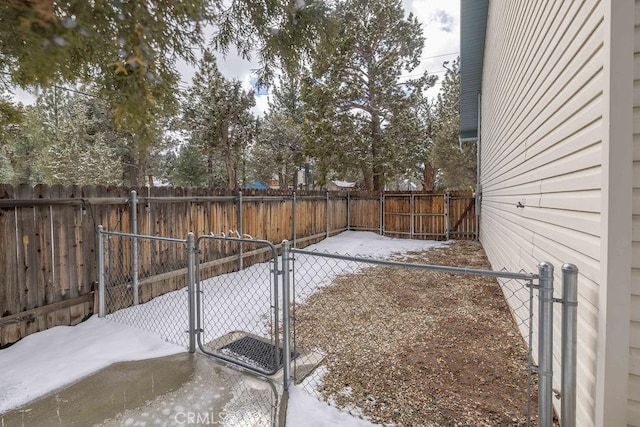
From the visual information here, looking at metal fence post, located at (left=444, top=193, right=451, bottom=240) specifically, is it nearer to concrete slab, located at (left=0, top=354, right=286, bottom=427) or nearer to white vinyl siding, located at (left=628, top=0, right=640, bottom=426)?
concrete slab, located at (left=0, top=354, right=286, bottom=427)

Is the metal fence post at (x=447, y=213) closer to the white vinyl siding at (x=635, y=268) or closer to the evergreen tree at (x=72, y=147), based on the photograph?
the white vinyl siding at (x=635, y=268)

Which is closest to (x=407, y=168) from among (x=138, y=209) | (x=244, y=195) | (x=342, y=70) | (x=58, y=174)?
(x=342, y=70)

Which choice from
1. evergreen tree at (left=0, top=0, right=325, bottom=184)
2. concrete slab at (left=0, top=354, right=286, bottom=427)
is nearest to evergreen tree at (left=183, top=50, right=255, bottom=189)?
evergreen tree at (left=0, top=0, right=325, bottom=184)

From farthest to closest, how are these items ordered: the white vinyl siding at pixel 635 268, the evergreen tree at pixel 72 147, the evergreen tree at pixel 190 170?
the evergreen tree at pixel 190 170
the evergreen tree at pixel 72 147
the white vinyl siding at pixel 635 268

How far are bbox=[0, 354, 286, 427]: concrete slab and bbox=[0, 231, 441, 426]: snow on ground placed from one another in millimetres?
137

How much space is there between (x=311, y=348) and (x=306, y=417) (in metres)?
1.13

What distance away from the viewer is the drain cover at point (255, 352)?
9.47 feet

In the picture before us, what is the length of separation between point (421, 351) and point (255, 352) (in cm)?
162

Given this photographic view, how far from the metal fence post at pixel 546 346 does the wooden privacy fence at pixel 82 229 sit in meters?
4.30

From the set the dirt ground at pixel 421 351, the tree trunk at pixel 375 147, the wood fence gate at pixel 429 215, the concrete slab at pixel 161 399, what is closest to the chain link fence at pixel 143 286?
the concrete slab at pixel 161 399

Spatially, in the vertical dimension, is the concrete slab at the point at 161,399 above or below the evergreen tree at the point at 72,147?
below

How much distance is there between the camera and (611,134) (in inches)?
57.9

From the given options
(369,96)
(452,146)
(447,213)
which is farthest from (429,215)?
(369,96)

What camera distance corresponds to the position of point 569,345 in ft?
5.01
